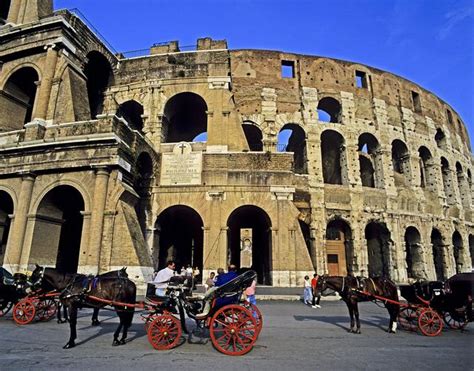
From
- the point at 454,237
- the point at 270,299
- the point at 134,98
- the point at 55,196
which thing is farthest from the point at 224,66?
the point at 454,237

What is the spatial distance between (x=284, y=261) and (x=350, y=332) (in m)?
8.54

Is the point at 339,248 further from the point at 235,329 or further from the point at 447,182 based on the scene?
the point at 235,329

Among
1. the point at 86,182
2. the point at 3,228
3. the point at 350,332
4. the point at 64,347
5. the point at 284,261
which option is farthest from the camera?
the point at 284,261

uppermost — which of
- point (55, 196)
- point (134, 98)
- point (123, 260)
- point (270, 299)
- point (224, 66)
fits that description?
point (224, 66)

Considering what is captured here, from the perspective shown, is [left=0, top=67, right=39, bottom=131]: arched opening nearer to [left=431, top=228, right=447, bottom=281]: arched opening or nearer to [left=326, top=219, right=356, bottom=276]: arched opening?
[left=326, top=219, right=356, bottom=276]: arched opening

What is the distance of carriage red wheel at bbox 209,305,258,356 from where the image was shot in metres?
4.95

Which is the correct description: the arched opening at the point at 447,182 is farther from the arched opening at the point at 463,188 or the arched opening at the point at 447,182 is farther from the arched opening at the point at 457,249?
the arched opening at the point at 457,249

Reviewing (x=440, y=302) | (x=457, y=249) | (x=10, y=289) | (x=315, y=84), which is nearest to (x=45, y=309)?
(x=10, y=289)

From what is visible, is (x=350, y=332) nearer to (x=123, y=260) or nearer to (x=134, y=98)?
(x=123, y=260)

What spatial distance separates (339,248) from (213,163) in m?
10.9

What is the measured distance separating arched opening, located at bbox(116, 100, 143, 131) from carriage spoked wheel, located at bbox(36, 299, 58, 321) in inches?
530

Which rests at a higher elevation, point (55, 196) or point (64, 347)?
point (55, 196)

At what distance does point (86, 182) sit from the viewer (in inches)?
507

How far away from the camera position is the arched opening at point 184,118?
18.7 metres
